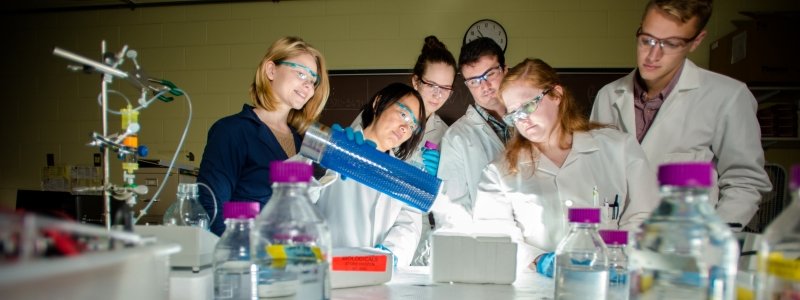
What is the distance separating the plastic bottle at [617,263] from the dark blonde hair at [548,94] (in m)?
0.61

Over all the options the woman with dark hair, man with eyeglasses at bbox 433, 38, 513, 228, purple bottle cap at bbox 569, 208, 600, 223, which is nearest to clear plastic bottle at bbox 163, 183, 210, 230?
the woman with dark hair

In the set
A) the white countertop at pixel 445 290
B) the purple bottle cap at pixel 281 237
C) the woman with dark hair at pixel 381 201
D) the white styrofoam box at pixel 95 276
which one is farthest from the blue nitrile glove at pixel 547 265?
the white styrofoam box at pixel 95 276

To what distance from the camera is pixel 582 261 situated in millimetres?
1016

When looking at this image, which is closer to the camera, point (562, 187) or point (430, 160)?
point (562, 187)

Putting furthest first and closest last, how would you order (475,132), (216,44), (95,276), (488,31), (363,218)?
(216,44) < (488,31) < (475,132) < (363,218) < (95,276)

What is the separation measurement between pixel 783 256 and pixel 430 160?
1.66 m

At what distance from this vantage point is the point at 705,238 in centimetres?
73

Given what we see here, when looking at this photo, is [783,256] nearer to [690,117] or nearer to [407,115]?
[407,115]

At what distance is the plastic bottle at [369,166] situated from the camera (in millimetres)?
1248

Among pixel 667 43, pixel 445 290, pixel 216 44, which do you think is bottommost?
pixel 445 290

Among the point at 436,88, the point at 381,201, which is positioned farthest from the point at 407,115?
the point at 436,88

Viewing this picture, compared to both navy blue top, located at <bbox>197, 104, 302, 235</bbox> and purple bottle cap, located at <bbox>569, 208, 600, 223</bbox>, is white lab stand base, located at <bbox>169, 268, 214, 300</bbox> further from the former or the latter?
navy blue top, located at <bbox>197, 104, 302, 235</bbox>

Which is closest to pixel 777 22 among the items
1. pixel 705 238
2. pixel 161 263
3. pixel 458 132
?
pixel 458 132

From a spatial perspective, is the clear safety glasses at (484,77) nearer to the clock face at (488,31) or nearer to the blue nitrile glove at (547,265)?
the blue nitrile glove at (547,265)
